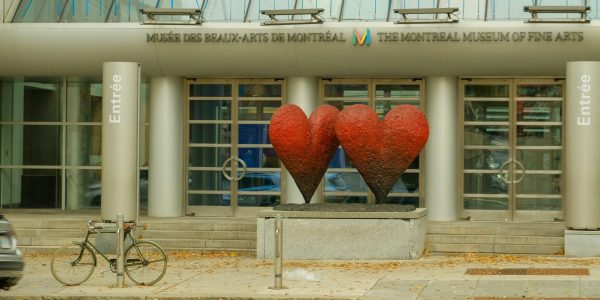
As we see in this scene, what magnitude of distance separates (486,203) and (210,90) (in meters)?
6.66

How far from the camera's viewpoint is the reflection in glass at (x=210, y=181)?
25109 mm

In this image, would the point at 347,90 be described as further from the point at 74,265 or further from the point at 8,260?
the point at 8,260

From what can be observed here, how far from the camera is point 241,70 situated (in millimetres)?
23641

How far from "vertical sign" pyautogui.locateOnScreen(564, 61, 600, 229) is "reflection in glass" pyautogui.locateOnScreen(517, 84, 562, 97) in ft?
15.2

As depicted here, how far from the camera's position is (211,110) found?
82.2ft

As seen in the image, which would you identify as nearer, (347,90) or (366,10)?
(366,10)

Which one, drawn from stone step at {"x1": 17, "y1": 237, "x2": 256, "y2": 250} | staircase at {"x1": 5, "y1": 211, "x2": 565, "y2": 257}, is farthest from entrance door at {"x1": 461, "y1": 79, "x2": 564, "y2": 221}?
stone step at {"x1": 17, "y1": 237, "x2": 256, "y2": 250}

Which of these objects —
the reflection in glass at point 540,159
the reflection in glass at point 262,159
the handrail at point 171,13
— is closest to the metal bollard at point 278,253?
→ the handrail at point 171,13

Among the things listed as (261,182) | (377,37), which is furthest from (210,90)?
(377,37)

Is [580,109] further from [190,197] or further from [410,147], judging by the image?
[190,197]

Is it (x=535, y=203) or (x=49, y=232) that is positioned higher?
(x=535, y=203)

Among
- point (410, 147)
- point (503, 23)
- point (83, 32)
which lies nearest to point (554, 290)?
point (410, 147)

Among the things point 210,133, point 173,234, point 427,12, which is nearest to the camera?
point 173,234

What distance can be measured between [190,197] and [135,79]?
15.3 feet
